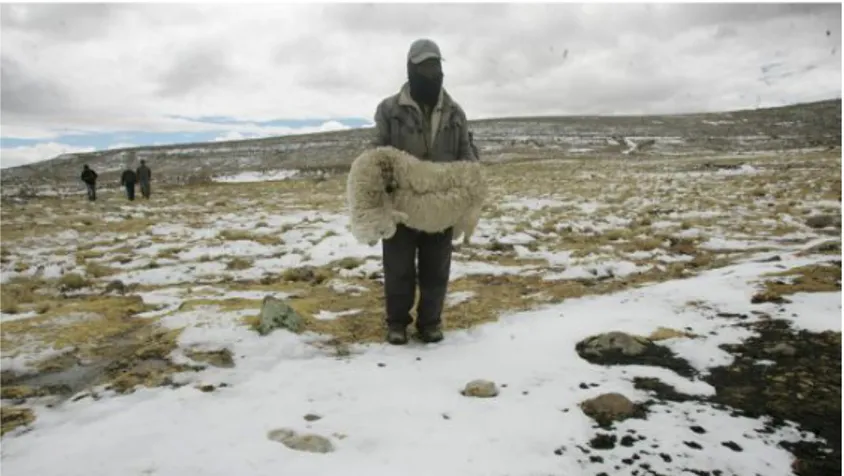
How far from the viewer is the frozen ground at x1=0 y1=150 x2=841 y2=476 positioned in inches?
96.2

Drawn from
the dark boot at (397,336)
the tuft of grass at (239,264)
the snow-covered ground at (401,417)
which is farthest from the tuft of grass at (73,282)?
the dark boot at (397,336)

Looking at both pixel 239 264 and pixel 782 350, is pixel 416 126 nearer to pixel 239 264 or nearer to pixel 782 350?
pixel 782 350

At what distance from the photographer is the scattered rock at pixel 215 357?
11.7 feet

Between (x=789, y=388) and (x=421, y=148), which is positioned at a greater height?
(x=421, y=148)

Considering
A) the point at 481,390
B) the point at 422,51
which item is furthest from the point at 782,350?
the point at 422,51

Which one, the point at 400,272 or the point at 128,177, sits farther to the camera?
the point at 128,177

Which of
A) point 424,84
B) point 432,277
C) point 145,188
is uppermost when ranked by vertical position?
point 424,84

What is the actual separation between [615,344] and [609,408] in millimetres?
933

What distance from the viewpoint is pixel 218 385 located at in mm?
3217

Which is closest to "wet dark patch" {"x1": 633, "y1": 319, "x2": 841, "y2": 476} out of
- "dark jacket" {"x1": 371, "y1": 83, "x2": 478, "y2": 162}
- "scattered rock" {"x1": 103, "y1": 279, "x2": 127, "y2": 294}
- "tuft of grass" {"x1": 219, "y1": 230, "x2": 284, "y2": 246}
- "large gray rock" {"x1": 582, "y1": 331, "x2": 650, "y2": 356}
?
"large gray rock" {"x1": 582, "y1": 331, "x2": 650, "y2": 356}

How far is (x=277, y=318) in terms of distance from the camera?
13.6 ft

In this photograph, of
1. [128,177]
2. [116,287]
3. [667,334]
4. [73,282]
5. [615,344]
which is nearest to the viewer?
[615,344]

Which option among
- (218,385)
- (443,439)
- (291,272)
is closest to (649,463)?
(443,439)

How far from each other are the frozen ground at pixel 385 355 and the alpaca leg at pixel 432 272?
0.83 feet
